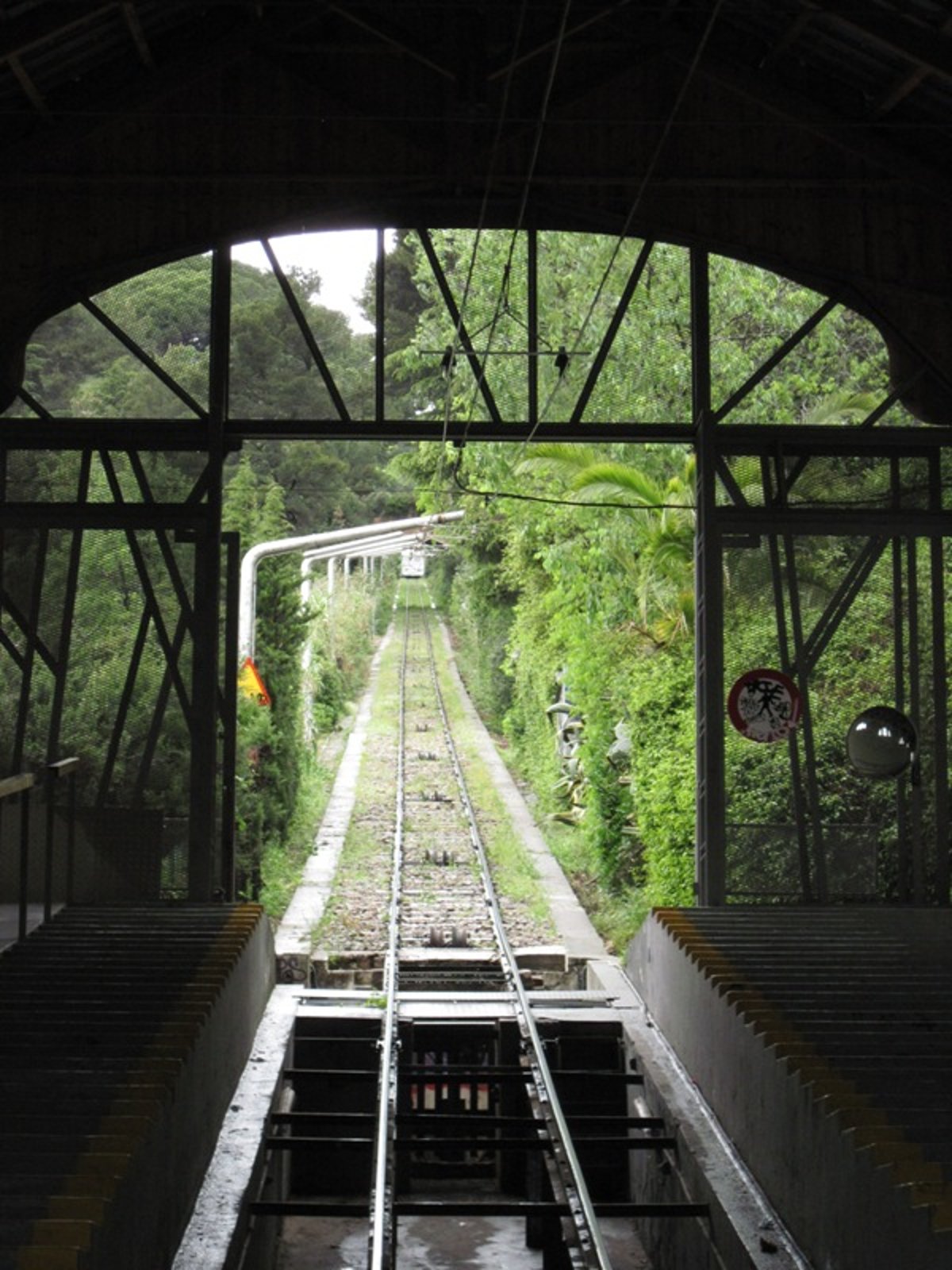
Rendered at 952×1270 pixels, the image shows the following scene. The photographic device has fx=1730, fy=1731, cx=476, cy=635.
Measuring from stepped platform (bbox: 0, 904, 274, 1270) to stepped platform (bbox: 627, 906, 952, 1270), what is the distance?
265cm

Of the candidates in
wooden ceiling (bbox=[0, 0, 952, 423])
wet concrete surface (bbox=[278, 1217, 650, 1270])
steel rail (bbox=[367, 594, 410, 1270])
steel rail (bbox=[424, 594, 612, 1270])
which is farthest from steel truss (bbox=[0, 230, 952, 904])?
wet concrete surface (bbox=[278, 1217, 650, 1270])

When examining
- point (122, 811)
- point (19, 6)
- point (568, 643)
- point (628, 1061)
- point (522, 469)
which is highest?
point (19, 6)

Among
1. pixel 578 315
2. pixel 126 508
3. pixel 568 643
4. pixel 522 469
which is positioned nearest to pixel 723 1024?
pixel 126 508

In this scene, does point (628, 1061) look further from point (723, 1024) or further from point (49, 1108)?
point (49, 1108)

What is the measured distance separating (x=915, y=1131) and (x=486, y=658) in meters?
29.0

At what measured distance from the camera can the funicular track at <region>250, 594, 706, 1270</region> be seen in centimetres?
884

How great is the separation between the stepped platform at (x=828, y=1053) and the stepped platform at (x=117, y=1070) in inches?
104

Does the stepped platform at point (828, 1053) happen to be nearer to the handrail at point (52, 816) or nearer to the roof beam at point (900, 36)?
the handrail at point (52, 816)

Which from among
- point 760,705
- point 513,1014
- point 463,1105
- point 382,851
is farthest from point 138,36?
point 382,851

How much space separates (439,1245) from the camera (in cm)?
1062

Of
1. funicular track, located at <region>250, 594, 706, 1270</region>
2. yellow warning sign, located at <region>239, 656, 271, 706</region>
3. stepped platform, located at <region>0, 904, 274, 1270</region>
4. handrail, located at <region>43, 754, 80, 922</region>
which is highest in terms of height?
yellow warning sign, located at <region>239, 656, 271, 706</region>

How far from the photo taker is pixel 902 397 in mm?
A: 13312

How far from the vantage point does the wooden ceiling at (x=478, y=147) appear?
1238cm

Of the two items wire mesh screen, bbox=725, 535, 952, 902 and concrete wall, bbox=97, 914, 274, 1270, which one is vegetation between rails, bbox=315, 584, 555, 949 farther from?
concrete wall, bbox=97, 914, 274, 1270
